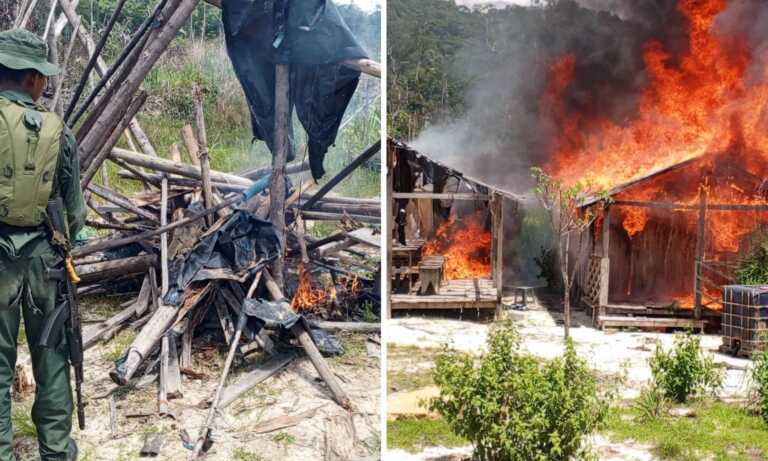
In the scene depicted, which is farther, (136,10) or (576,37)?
(576,37)

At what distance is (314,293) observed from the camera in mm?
5375

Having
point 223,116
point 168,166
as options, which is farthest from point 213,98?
point 168,166

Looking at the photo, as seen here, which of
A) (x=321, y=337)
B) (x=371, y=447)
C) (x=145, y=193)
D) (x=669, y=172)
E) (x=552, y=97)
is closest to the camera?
(x=371, y=447)

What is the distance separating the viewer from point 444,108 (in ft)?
103

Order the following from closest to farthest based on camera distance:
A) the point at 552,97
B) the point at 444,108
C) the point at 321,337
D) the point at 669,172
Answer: the point at 321,337 → the point at 669,172 → the point at 552,97 → the point at 444,108

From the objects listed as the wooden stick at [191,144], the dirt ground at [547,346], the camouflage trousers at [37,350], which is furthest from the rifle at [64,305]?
the dirt ground at [547,346]

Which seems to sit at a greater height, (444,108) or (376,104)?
(444,108)

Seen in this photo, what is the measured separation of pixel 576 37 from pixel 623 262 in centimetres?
1721

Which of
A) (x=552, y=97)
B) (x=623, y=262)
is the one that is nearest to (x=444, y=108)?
(x=552, y=97)

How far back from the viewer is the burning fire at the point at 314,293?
5.30 m

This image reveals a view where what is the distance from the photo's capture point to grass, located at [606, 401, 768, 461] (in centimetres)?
732

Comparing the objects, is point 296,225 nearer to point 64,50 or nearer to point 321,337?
point 321,337

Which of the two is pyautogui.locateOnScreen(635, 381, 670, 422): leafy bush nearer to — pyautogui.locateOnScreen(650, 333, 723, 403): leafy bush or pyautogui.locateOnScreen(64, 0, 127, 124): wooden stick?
pyautogui.locateOnScreen(650, 333, 723, 403): leafy bush

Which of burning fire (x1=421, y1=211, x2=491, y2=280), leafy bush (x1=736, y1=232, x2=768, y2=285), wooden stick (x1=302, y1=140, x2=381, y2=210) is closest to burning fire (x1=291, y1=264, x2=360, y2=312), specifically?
wooden stick (x1=302, y1=140, x2=381, y2=210)
